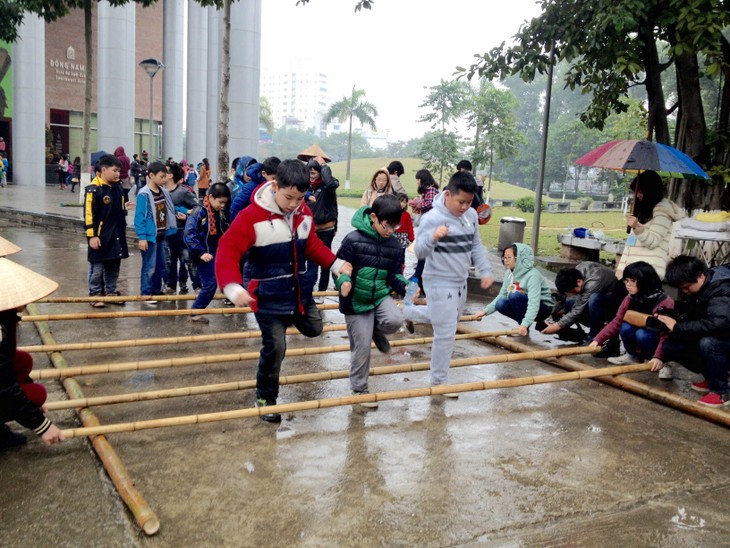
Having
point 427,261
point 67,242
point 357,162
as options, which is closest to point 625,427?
point 427,261

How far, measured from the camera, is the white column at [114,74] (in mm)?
24656

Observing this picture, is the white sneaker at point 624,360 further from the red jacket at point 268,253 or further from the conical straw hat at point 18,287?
the conical straw hat at point 18,287

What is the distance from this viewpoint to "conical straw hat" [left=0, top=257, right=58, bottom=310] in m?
3.25

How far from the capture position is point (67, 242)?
1301 centimetres

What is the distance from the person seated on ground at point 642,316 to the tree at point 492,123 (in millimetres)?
26345

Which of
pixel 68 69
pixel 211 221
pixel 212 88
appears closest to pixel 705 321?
pixel 211 221

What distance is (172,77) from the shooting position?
104 ft

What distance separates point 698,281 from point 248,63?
53.8ft

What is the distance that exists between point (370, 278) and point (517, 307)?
8.84ft

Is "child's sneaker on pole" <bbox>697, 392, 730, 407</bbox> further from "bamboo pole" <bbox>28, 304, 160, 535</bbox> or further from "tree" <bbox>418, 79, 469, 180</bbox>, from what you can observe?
"tree" <bbox>418, 79, 469, 180</bbox>

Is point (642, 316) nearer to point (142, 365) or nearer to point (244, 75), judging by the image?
point (142, 365)

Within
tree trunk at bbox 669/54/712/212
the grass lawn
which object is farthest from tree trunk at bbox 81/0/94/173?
tree trunk at bbox 669/54/712/212

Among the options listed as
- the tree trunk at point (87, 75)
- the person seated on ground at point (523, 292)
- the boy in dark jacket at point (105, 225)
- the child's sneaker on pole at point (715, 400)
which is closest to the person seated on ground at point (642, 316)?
the child's sneaker on pole at point (715, 400)

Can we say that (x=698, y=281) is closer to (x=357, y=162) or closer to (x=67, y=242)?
(x=67, y=242)
